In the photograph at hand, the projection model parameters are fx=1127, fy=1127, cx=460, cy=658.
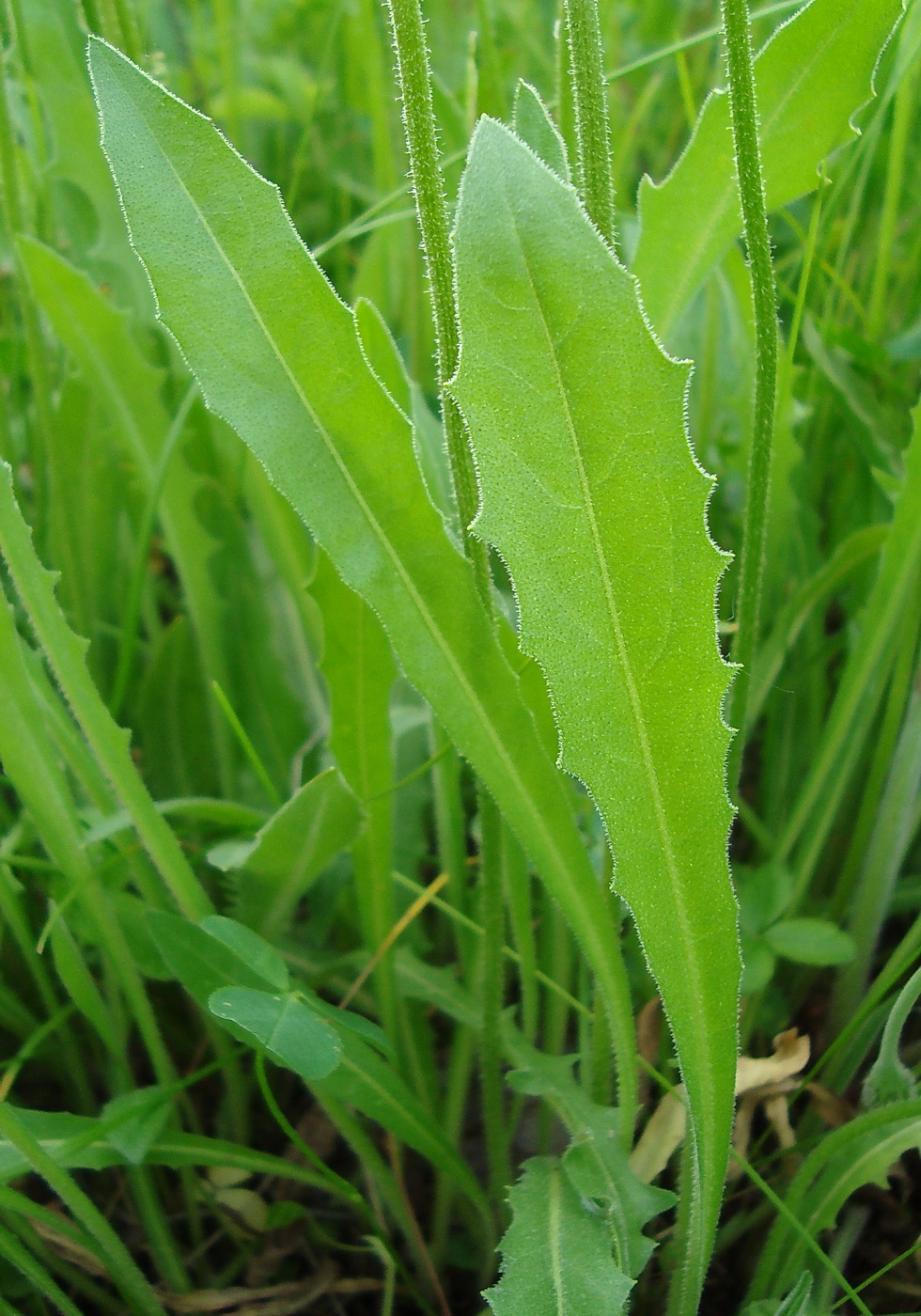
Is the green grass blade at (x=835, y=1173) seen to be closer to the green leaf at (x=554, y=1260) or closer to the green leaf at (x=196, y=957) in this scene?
the green leaf at (x=554, y=1260)

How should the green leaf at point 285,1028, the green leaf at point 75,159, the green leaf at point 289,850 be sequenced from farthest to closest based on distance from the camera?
1. the green leaf at point 75,159
2. the green leaf at point 289,850
3. the green leaf at point 285,1028

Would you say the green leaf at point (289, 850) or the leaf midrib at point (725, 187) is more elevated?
the leaf midrib at point (725, 187)

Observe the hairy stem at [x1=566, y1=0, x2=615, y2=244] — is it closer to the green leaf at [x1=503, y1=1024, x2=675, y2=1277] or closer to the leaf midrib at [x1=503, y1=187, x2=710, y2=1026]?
the leaf midrib at [x1=503, y1=187, x2=710, y2=1026]

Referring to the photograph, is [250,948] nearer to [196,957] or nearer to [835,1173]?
[196,957]

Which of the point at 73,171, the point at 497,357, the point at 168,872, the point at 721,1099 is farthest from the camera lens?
the point at 73,171

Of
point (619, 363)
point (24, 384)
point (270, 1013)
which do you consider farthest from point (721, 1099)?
point (24, 384)

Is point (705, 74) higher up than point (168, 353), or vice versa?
point (705, 74)

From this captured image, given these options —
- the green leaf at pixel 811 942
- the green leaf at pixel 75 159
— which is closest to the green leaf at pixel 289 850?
the green leaf at pixel 811 942

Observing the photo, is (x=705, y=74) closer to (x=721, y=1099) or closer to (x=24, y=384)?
(x=24, y=384)
